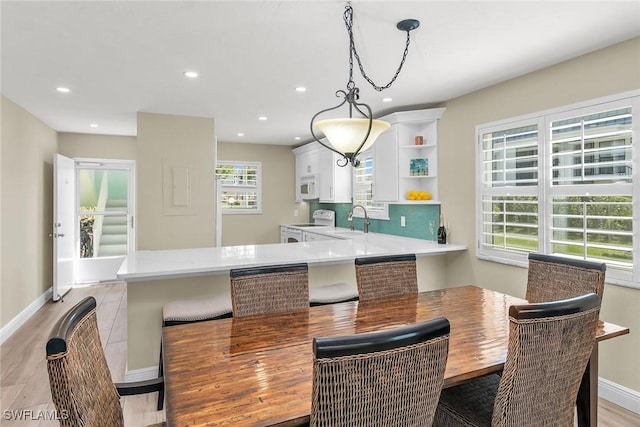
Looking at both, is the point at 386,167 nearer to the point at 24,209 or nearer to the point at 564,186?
the point at 564,186

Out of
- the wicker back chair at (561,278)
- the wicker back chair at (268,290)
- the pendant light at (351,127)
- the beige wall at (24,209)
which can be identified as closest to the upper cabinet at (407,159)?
the wicker back chair at (561,278)

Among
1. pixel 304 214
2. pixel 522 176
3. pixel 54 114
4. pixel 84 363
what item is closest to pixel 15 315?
pixel 54 114

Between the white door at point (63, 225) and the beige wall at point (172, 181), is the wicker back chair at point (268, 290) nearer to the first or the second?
the beige wall at point (172, 181)

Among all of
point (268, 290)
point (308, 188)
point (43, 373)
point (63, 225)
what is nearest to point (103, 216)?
point (63, 225)

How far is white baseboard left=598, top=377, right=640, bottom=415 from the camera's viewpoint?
2.42m

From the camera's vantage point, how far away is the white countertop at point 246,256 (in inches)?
99.4

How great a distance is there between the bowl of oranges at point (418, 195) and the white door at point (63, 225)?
4.45m

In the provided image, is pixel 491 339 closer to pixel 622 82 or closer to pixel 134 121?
pixel 622 82

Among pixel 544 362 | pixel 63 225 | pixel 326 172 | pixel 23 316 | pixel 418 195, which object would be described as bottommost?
pixel 23 316

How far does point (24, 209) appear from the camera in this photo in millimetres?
4270

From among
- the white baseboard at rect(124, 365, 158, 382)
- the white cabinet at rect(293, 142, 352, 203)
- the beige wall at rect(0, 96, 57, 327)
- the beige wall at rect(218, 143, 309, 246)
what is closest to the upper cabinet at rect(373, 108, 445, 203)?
the white cabinet at rect(293, 142, 352, 203)

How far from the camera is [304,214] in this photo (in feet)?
23.5

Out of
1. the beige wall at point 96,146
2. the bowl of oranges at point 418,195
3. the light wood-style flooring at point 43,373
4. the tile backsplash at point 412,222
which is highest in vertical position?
the beige wall at point 96,146

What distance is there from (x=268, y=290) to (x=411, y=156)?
8.81 feet
